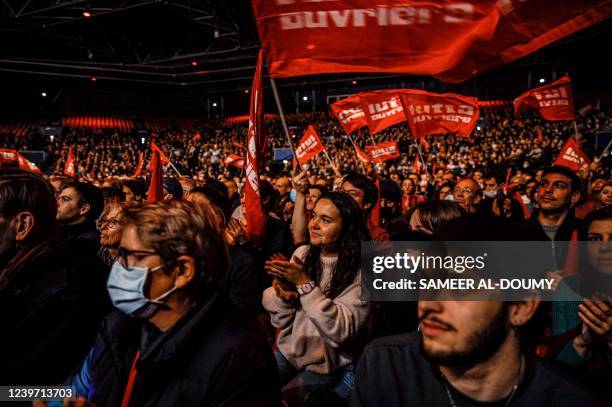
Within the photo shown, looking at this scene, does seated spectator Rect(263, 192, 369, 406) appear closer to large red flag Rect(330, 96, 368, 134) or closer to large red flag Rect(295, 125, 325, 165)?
large red flag Rect(295, 125, 325, 165)

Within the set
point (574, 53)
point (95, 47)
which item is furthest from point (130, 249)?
point (574, 53)

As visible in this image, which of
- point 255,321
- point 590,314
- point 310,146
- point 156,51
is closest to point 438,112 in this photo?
point 310,146

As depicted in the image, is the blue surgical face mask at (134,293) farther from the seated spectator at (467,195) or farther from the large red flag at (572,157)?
the large red flag at (572,157)

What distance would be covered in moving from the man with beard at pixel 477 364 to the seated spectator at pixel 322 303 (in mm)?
662

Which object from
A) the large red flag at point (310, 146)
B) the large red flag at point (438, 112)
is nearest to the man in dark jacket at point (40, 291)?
the large red flag at point (438, 112)

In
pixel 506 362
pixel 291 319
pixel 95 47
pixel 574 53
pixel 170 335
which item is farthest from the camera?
pixel 574 53

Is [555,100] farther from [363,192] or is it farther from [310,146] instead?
[363,192]

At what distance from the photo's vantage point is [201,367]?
59.4 inches

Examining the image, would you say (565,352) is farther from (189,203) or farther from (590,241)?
(189,203)

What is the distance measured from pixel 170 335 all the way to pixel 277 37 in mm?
1850

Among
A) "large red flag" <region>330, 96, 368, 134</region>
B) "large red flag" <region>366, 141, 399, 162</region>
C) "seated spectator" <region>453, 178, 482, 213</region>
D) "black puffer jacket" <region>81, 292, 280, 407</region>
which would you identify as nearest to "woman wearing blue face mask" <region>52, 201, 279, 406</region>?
"black puffer jacket" <region>81, 292, 280, 407</region>

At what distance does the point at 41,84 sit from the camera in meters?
27.1

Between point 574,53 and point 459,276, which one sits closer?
point 459,276

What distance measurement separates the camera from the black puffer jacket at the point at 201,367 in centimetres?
149
